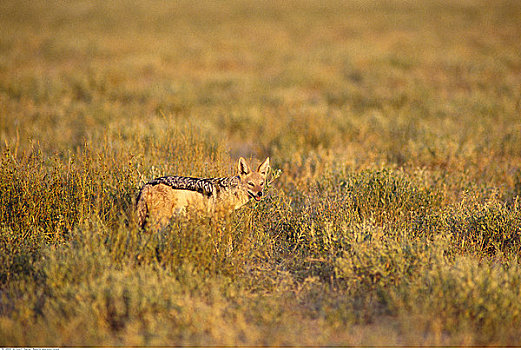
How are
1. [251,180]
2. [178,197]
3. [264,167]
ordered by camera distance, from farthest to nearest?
1. [264,167]
2. [251,180]
3. [178,197]

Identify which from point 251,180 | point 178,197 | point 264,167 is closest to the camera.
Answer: point 178,197

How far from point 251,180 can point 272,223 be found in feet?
2.11

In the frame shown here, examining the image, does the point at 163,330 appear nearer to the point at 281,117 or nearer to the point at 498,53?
the point at 281,117

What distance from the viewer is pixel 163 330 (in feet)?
10.0

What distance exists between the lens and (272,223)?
5.00 m

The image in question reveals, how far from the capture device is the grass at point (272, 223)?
10.7 ft

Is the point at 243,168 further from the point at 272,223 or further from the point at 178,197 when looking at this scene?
the point at 178,197

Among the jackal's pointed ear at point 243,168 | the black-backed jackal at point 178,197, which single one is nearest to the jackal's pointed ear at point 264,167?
the jackal's pointed ear at point 243,168

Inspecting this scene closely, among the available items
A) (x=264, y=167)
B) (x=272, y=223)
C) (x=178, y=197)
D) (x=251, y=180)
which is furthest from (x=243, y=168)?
(x=178, y=197)

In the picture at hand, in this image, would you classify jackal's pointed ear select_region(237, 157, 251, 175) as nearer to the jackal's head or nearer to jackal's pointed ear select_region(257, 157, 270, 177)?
the jackal's head

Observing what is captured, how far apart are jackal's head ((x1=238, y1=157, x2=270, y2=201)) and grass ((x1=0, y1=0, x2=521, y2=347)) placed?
313 millimetres

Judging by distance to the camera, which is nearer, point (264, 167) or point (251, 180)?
point (251, 180)

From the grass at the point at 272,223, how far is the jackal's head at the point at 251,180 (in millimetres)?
313

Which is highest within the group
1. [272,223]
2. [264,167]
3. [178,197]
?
[264,167]
